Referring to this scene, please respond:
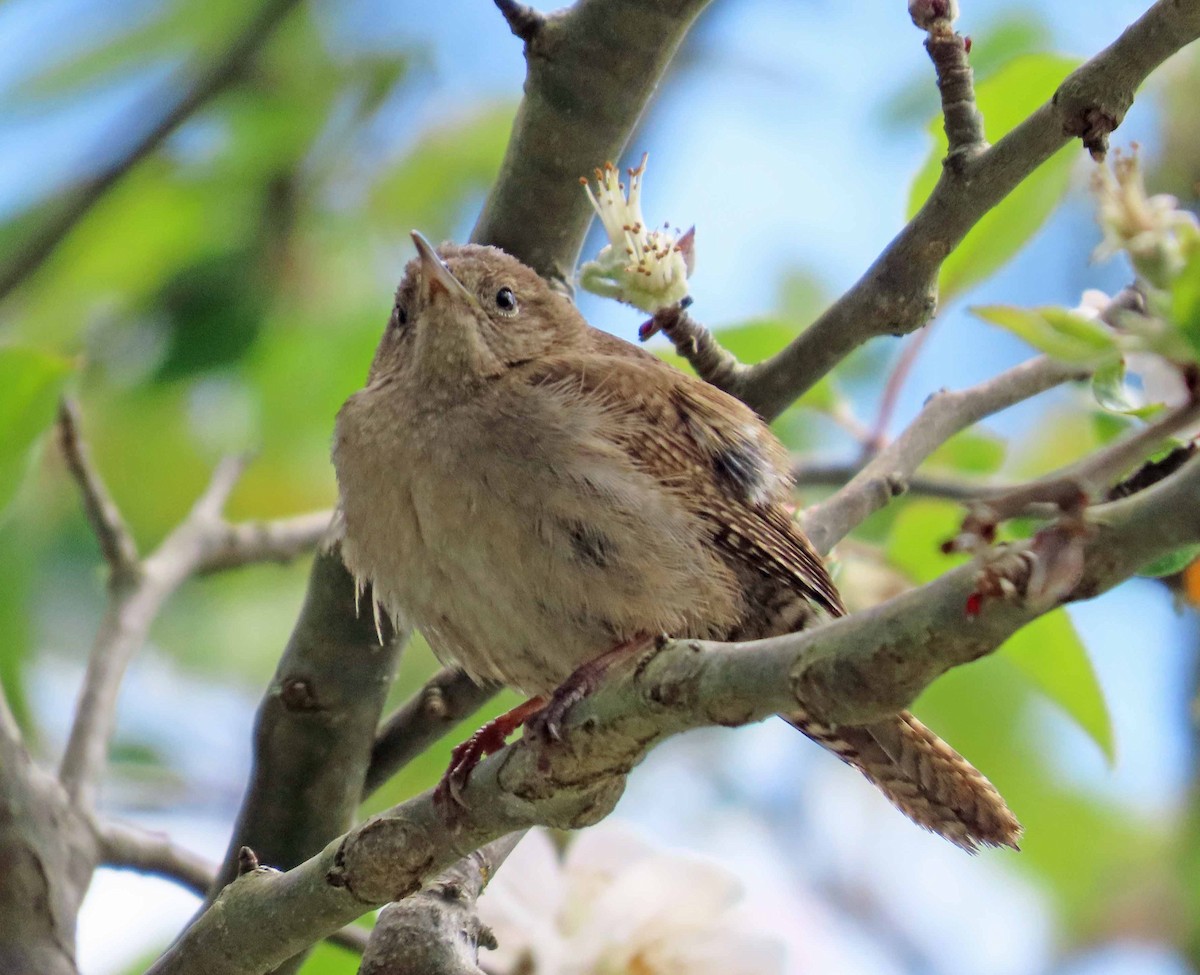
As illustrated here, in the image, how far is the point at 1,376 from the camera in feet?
9.04

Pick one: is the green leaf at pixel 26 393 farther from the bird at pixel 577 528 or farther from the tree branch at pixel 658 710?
the tree branch at pixel 658 710

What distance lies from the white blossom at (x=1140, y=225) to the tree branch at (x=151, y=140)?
7.11 ft

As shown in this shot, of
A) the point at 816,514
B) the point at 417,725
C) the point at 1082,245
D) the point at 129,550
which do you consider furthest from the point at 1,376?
the point at 1082,245

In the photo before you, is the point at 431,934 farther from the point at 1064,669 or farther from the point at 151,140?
the point at 151,140

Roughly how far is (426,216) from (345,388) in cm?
125

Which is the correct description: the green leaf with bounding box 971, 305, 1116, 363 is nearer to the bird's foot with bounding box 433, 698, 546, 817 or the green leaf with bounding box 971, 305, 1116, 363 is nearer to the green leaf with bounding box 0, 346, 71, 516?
the bird's foot with bounding box 433, 698, 546, 817

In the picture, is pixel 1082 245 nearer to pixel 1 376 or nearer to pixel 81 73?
pixel 81 73

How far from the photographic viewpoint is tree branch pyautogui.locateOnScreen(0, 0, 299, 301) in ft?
9.96

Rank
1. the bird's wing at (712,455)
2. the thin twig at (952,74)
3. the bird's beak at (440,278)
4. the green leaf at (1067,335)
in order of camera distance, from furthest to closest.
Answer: the bird's beak at (440,278)
the bird's wing at (712,455)
the thin twig at (952,74)
the green leaf at (1067,335)

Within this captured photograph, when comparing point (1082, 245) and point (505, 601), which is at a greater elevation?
point (1082, 245)

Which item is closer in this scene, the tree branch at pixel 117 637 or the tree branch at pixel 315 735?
the tree branch at pixel 315 735

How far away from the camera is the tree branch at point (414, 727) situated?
2867 mm

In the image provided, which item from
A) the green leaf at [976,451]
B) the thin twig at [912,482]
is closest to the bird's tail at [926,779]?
the thin twig at [912,482]

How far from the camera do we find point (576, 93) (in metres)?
2.59
